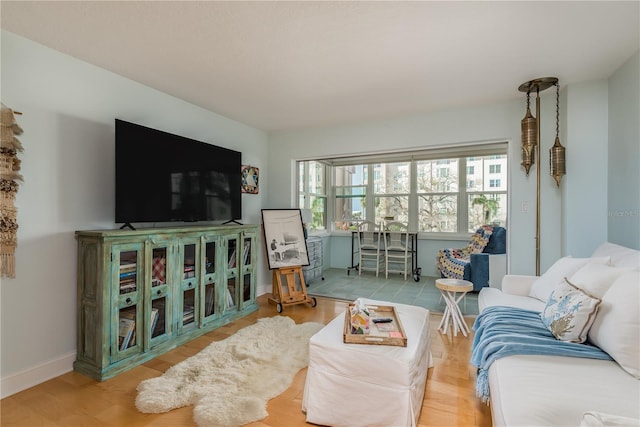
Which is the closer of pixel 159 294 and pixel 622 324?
pixel 622 324

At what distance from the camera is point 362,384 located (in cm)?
157

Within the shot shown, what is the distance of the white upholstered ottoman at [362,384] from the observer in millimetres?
1518

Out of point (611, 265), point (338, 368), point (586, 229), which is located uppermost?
point (586, 229)

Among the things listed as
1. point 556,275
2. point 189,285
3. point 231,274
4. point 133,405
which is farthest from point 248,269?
point 556,275

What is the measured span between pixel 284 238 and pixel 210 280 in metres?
1.17

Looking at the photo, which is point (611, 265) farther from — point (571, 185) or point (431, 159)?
point (431, 159)

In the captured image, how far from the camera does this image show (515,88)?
2.88 m

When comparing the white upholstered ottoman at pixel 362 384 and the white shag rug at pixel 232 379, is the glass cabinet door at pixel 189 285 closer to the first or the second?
the white shag rug at pixel 232 379

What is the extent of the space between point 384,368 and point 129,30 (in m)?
2.52

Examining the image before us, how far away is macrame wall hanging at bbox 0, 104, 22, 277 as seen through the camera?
1.92 metres

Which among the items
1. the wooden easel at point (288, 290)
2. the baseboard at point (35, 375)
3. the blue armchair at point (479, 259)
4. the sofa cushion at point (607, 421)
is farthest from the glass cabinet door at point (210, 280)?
the blue armchair at point (479, 259)

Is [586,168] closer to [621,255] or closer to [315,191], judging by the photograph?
[621,255]

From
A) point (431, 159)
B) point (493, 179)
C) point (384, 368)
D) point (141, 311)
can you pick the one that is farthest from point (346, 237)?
point (384, 368)

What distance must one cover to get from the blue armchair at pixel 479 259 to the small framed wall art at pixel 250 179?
3080 mm
